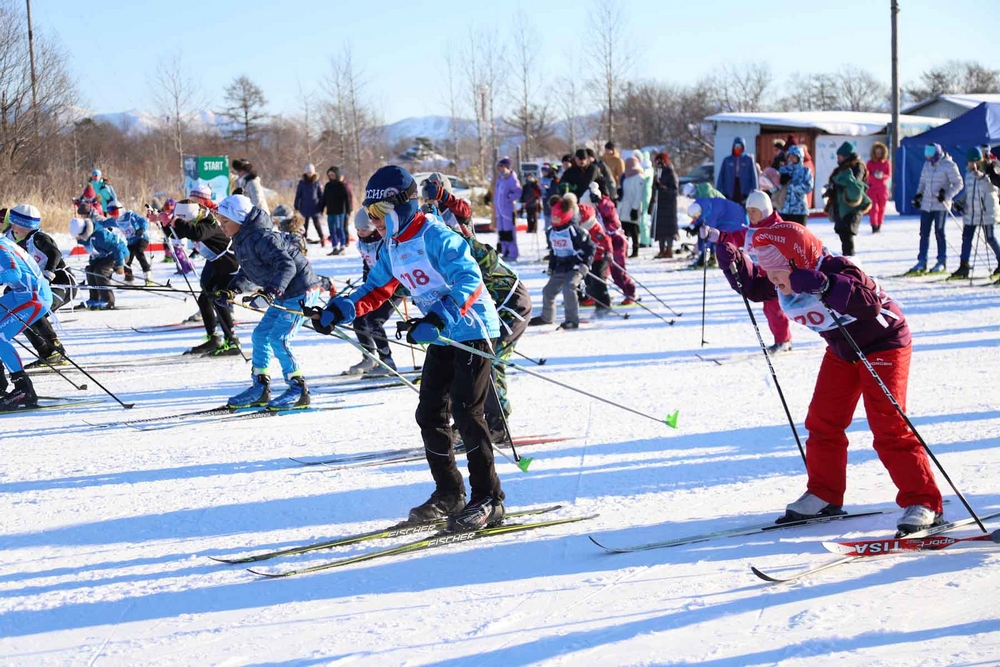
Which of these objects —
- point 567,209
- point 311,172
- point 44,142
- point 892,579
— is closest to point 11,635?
point 892,579

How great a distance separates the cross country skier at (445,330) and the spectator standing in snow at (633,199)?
12.3 metres

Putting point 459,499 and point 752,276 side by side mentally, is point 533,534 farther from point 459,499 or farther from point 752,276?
point 752,276

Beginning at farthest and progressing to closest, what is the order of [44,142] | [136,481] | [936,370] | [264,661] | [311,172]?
[44,142]
[311,172]
[936,370]
[136,481]
[264,661]

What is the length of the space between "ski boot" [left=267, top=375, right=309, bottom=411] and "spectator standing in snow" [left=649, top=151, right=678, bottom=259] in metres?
10.9

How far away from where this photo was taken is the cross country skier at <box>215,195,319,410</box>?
7277 millimetres

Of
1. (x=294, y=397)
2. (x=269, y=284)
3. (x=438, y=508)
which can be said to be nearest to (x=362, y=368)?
(x=294, y=397)

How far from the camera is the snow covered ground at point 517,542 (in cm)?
345

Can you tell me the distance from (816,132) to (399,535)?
84.8ft

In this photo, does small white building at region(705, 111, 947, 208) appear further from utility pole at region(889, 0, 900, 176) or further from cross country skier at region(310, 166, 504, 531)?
cross country skier at region(310, 166, 504, 531)

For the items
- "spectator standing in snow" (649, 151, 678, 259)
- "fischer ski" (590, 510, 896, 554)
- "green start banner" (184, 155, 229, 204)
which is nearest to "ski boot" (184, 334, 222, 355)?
"fischer ski" (590, 510, 896, 554)

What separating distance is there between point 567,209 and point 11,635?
7872mm

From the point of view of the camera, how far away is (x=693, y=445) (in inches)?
238

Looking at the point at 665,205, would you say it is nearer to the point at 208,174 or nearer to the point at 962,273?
the point at 962,273

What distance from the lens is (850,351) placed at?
4.25m
